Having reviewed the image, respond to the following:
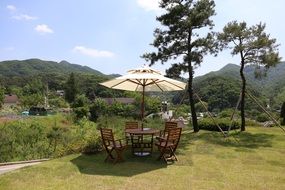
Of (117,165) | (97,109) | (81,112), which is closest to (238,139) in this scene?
(117,165)

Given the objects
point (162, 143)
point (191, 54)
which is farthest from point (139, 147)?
point (191, 54)

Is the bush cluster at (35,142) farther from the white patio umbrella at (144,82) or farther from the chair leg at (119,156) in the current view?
the white patio umbrella at (144,82)

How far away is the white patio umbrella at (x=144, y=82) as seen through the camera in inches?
400

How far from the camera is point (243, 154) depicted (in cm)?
1084

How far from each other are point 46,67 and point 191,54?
18885 cm

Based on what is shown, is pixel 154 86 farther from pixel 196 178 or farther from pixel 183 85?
pixel 196 178

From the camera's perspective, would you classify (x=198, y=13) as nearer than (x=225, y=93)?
Yes

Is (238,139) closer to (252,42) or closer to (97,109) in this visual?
(252,42)

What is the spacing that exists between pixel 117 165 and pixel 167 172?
5.05 feet

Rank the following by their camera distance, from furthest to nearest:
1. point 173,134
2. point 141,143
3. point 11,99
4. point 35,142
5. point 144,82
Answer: point 11,99
point 35,142
point 144,82
point 141,143
point 173,134

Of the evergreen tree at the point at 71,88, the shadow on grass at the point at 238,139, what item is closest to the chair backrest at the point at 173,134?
the shadow on grass at the point at 238,139

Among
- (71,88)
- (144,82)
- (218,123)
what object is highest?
(71,88)

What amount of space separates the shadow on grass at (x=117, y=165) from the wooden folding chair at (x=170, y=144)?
0.34 m

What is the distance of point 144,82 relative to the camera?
11.7 metres
